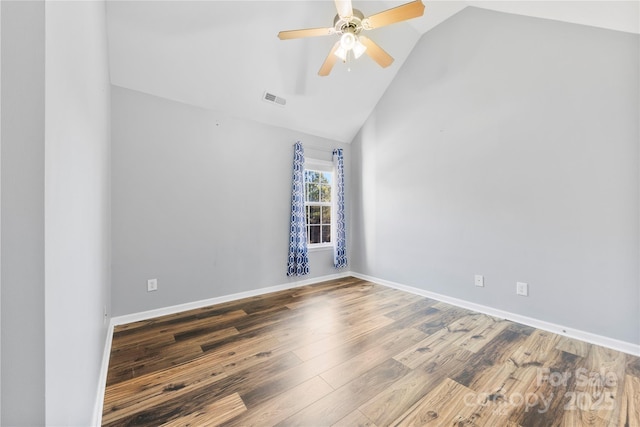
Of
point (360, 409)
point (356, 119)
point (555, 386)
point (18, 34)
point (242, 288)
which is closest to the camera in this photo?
point (18, 34)

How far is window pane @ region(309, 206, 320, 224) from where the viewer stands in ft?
13.5

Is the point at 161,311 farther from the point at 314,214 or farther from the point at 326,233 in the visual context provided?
the point at 326,233

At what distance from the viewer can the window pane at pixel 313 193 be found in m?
4.08

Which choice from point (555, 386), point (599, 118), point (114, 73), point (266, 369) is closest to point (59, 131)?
point (266, 369)

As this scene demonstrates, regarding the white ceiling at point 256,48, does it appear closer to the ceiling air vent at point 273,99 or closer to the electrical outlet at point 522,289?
the ceiling air vent at point 273,99

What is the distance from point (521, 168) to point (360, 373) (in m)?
2.45

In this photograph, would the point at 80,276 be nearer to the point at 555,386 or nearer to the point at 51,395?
the point at 51,395

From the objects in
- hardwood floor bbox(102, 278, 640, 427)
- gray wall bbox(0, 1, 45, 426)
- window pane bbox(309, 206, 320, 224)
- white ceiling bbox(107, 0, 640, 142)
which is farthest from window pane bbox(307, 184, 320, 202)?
gray wall bbox(0, 1, 45, 426)

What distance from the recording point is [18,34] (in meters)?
0.53

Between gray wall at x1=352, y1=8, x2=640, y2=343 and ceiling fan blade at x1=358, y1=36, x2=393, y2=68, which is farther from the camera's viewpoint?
ceiling fan blade at x1=358, y1=36, x2=393, y2=68

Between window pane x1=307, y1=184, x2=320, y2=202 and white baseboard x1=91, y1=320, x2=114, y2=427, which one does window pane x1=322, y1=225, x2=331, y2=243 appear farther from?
white baseboard x1=91, y1=320, x2=114, y2=427

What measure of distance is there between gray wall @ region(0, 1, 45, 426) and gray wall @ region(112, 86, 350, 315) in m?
2.37

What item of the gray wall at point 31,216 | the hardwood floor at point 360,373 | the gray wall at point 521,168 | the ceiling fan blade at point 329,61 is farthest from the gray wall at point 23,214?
the gray wall at point 521,168

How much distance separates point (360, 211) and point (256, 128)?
2064 mm
